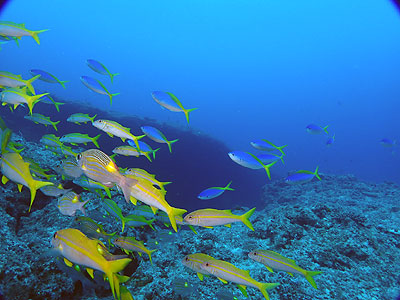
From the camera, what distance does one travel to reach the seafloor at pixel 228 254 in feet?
9.37

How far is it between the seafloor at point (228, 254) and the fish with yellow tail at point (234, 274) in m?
0.77

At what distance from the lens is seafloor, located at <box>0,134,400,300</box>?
2.86 meters

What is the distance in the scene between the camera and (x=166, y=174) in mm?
16781

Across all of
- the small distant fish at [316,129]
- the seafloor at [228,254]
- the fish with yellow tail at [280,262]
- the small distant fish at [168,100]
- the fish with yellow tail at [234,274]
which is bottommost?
the seafloor at [228,254]

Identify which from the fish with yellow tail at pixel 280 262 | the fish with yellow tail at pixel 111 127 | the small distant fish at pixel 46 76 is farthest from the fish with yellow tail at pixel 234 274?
the small distant fish at pixel 46 76

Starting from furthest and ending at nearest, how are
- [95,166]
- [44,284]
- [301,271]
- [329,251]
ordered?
[329,251] < [44,284] < [301,271] < [95,166]

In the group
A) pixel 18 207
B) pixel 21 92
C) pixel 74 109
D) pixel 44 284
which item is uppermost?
pixel 21 92

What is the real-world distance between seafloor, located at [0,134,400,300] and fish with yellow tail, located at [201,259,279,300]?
77cm

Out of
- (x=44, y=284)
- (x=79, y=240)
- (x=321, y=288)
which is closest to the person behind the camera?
(x=79, y=240)

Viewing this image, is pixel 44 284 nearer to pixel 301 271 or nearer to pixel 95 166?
pixel 95 166

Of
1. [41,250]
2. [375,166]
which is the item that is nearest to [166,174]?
[41,250]

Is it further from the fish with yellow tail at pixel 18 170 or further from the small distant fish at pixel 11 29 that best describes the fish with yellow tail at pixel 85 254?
the small distant fish at pixel 11 29

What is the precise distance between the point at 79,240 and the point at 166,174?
50.4 ft

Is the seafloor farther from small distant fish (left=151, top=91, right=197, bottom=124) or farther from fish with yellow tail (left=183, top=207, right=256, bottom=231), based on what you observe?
small distant fish (left=151, top=91, right=197, bottom=124)
